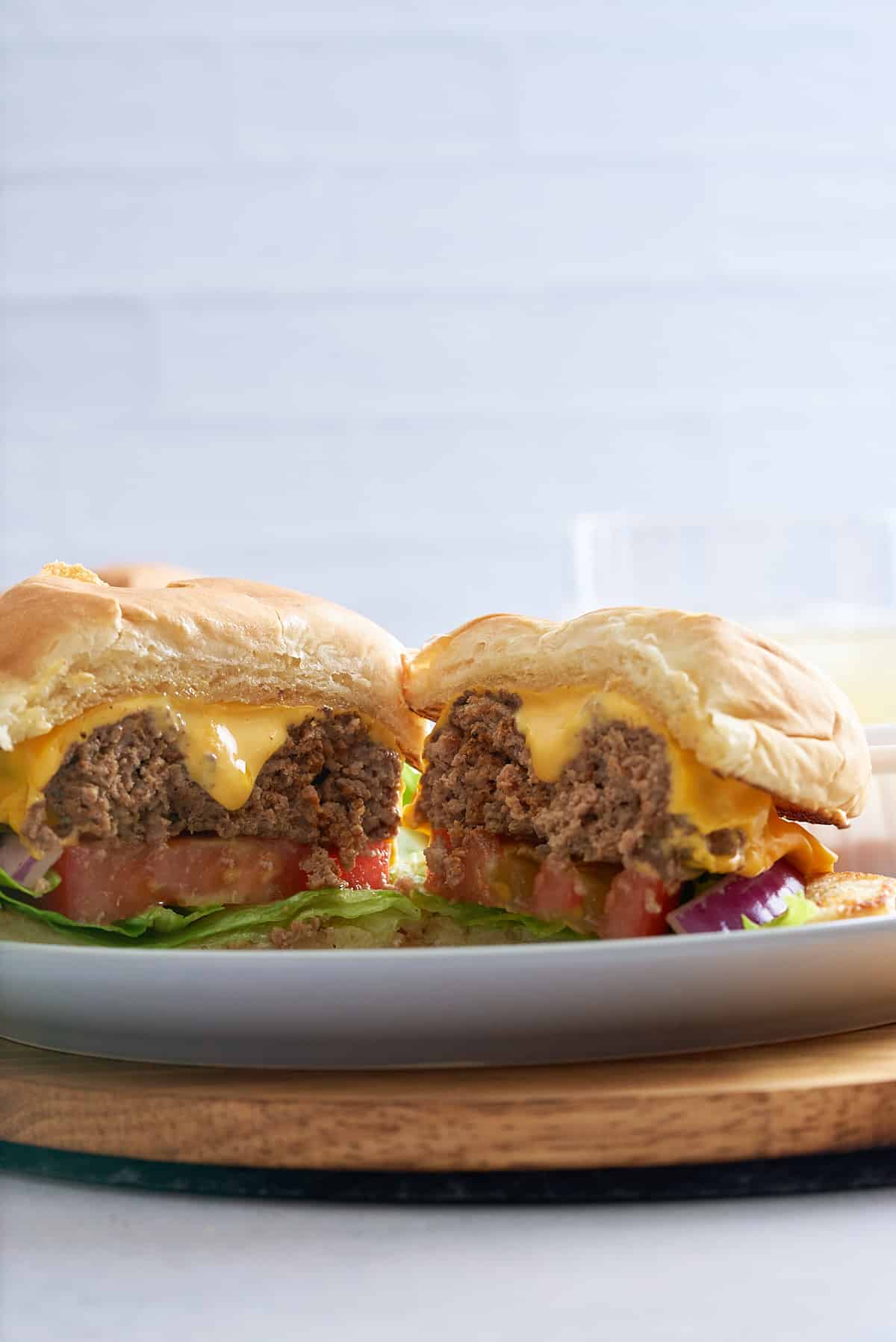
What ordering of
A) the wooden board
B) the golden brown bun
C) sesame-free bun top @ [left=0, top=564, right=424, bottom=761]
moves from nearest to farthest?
1. the wooden board
2. sesame-free bun top @ [left=0, top=564, right=424, bottom=761]
3. the golden brown bun

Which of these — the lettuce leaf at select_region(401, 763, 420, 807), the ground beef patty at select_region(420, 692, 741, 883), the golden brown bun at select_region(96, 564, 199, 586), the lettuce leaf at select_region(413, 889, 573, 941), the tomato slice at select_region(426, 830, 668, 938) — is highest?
the golden brown bun at select_region(96, 564, 199, 586)

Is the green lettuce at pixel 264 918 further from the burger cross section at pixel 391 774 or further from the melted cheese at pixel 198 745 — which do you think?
the melted cheese at pixel 198 745

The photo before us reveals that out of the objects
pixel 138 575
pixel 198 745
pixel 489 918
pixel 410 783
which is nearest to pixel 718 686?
pixel 489 918

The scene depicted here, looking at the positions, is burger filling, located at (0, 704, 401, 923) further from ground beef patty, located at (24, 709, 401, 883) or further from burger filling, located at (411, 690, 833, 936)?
burger filling, located at (411, 690, 833, 936)

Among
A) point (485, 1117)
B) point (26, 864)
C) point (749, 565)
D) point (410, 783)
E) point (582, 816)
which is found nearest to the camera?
point (485, 1117)

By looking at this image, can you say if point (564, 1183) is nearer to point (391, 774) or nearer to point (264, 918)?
point (264, 918)

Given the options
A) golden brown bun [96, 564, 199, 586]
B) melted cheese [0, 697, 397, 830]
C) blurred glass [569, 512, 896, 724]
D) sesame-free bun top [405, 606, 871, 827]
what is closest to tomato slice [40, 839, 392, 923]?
melted cheese [0, 697, 397, 830]

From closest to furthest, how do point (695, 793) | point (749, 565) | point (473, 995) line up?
point (473, 995), point (695, 793), point (749, 565)

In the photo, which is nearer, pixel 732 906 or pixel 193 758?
pixel 732 906

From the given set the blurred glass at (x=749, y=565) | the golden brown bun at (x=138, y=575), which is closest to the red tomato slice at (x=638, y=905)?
the golden brown bun at (x=138, y=575)
